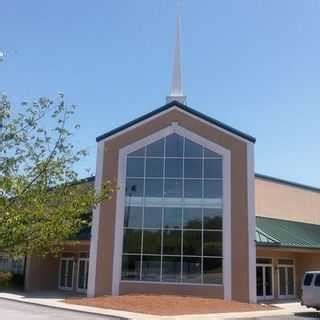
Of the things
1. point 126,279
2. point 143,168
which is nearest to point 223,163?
point 143,168

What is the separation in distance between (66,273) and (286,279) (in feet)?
46.7

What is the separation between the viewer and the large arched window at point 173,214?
28.7 meters

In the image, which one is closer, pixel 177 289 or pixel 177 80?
pixel 177 289

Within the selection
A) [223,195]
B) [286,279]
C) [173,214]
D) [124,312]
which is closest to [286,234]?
[286,279]

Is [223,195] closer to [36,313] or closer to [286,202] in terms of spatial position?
[286,202]

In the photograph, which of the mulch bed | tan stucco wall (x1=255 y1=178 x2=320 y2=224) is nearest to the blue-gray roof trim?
tan stucco wall (x1=255 y1=178 x2=320 y2=224)

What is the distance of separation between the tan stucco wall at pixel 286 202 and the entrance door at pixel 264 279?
10.4 feet

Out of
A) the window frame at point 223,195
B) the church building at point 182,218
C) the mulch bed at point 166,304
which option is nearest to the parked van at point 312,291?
the mulch bed at point 166,304

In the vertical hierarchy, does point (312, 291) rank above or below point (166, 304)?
above

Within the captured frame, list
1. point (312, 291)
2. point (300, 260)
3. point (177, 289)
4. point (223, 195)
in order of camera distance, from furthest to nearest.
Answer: point (300, 260)
point (223, 195)
point (177, 289)
point (312, 291)

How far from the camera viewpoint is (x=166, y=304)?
24.6m

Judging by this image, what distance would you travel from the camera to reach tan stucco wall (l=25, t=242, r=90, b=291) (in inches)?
1350

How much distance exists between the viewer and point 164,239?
29.2 metres

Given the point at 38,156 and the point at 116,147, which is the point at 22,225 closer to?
the point at 38,156
